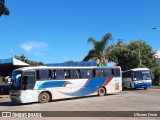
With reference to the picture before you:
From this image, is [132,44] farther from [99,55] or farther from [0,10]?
[0,10]

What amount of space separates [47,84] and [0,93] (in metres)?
14.8

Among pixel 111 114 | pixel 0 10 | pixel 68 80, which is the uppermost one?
pixel 0 10

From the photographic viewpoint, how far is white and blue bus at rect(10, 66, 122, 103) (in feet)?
80.9

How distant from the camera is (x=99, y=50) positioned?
50.2 metres

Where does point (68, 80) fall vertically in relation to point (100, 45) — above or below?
below

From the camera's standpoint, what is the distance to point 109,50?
51.7 meters

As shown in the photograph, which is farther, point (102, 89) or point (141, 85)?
point (141, 85)

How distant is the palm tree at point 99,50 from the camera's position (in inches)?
1951

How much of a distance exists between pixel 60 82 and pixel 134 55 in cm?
4119

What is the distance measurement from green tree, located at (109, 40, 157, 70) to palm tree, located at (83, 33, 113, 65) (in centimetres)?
1449

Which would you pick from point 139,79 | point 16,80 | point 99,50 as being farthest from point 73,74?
point 99,50

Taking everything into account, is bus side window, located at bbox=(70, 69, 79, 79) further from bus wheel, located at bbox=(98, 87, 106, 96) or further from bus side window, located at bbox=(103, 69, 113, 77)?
bus side window, located at bbox=(103, 69, 113, 77)

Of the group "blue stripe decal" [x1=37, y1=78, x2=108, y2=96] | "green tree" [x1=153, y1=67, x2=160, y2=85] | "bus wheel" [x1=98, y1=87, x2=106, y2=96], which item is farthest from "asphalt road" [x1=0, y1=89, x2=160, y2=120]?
"green tree" [x1=153, y1=67, x2=160, y2=85]

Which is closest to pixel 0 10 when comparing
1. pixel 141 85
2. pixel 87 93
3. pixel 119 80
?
pixel 87 93
